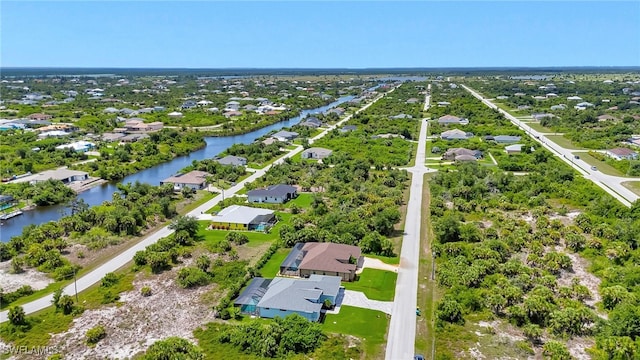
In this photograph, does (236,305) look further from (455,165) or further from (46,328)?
(455,165)

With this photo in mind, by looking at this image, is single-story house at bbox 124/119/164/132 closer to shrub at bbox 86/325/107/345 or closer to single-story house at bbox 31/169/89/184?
single-story house at bbox 31/169/89/184

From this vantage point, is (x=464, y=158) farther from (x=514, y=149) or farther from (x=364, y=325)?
(x=364, y=325)

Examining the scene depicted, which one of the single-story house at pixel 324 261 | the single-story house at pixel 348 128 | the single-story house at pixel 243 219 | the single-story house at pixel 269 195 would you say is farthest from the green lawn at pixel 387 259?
the single-story house at pixel 348 128

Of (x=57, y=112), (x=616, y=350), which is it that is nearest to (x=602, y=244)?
(x=616, y=350)

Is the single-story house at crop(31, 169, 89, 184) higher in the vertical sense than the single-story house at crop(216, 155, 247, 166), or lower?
lower

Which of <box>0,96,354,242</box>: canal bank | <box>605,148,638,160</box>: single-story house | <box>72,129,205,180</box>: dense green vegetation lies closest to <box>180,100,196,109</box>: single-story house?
<box>0,96,354,242</box>: canal bank

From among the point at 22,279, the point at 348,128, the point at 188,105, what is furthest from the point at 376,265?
the point at 188,105
